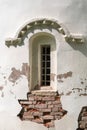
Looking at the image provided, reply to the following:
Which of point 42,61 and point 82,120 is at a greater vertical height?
point 42,61

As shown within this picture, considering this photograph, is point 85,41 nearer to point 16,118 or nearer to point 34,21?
point 34,21

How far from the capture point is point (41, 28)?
14.2m

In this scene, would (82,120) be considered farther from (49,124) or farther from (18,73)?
(18,73)

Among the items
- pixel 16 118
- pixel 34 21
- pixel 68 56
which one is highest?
pixel 34 21

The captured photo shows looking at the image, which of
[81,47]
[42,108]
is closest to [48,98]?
[42,108]

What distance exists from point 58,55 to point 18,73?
1.52 meters

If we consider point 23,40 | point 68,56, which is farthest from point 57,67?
point 23,40

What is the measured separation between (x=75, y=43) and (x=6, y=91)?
295 centimetres

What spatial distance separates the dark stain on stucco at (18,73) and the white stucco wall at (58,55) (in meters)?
0.10

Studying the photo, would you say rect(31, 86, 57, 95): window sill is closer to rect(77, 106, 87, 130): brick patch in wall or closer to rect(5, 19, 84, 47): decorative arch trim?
rect(77, 106, 87, 130): brick patch in wall

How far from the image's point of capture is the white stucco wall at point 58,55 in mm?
14227

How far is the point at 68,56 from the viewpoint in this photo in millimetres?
14250

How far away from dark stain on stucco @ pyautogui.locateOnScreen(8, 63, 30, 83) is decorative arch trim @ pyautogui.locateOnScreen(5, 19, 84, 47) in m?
0.82

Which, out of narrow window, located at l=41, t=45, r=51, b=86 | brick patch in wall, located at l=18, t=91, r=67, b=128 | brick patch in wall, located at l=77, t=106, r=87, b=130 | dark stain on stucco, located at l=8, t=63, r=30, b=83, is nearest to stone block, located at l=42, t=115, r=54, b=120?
brick patch in wall, located at l=18, t=91, r=67, b=128
